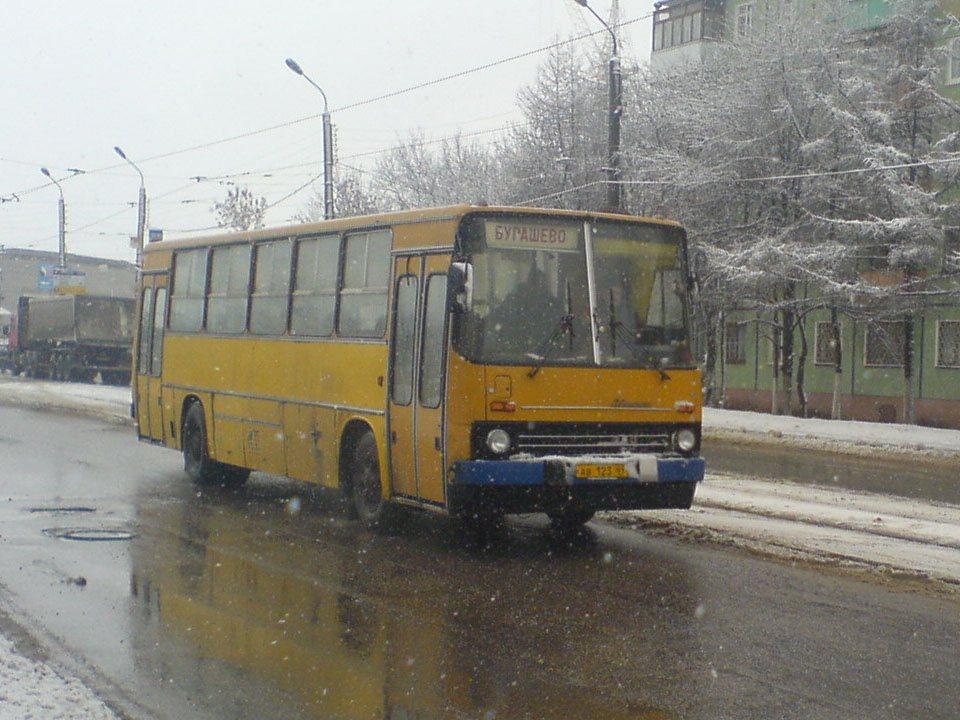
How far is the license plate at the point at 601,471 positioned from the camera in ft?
32.2

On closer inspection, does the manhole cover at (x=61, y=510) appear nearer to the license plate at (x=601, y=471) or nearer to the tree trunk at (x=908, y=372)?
the license plate at (x=601, y=471)

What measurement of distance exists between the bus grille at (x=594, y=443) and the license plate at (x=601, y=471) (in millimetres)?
181

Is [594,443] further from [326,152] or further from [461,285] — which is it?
[326,152]

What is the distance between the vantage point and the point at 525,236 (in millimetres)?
10164

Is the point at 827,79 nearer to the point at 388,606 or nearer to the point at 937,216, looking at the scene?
the point at 937,216

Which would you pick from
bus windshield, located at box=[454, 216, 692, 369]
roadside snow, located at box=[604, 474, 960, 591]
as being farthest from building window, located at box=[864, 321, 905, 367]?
bus windshield, located at box=[454, 216, 692, 369]

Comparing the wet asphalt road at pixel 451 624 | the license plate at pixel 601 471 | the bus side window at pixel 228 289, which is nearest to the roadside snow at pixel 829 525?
the wet asphalt road at pixel 451 624

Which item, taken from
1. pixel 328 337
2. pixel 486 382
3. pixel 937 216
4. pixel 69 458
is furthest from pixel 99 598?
pixel 937 216

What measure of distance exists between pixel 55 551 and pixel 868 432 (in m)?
17.9

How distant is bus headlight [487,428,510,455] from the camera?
31.9 feet

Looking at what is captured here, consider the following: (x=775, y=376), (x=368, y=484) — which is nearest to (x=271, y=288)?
(x=368, y=484)

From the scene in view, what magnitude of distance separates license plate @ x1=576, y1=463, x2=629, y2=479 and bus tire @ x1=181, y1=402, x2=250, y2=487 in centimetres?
606

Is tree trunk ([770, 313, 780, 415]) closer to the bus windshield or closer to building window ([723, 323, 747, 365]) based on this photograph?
building window ([723, 323, 747, 365])

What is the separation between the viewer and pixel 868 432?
80.6 feet
